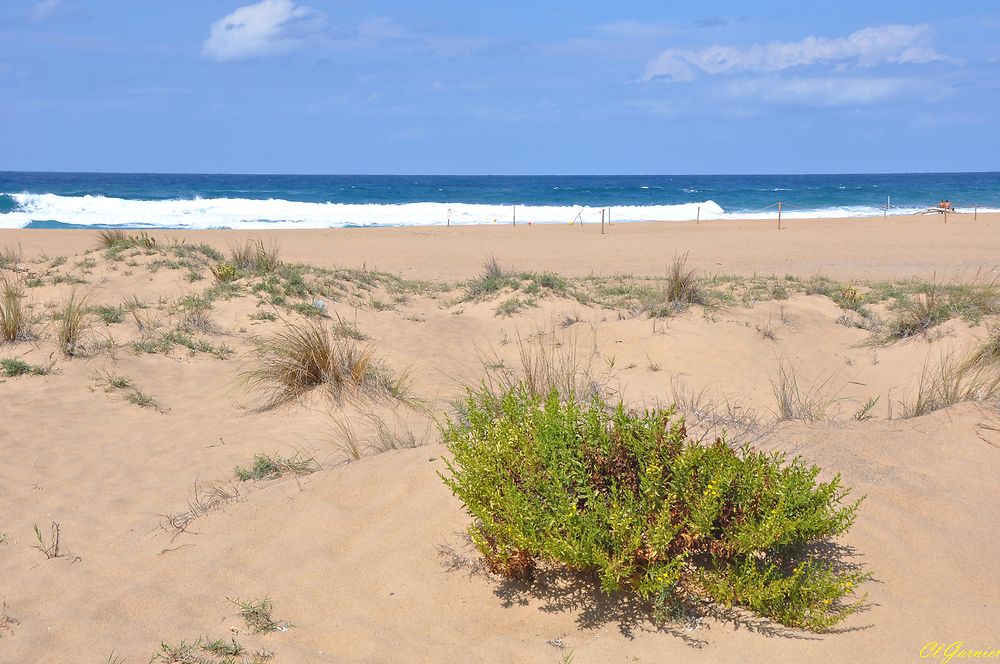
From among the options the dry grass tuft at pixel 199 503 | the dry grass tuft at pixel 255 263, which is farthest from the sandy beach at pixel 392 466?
the dry grass tuft at pixel 255 263

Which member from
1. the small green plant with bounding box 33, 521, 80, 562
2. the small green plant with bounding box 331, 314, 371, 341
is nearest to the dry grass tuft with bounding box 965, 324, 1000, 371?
the small green plant with bounding box 331, 314, 371, 341

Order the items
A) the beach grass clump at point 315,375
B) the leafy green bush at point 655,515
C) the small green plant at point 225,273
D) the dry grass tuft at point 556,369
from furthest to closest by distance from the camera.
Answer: the small green plant at point 225,273 < the beach grass clump at point 315,375 < the dry grass tuft at point 556,369 < the leafy green bush at point 655,515

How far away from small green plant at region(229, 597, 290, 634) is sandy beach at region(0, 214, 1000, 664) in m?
0.04

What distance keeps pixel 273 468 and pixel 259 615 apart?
171 centimetres

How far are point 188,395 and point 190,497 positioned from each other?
2203 millimetres

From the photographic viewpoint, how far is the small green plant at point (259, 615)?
323cm

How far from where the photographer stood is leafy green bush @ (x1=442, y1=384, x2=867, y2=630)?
10.1ft

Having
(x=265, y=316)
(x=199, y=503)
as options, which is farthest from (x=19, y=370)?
(x=199, y=503)

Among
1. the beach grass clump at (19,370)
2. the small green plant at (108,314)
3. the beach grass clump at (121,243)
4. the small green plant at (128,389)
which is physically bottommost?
the small green plant at (128,389)

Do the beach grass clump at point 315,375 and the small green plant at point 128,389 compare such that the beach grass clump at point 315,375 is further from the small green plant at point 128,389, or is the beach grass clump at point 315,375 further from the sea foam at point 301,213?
the sea foam at point 301,213

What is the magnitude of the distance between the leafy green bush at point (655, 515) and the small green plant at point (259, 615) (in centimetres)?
87

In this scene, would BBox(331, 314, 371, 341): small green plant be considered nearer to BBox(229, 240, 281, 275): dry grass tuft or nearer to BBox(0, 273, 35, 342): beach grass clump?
BBox(229, 240, 281, 275): dry grass tuft

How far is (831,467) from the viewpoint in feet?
14.1
